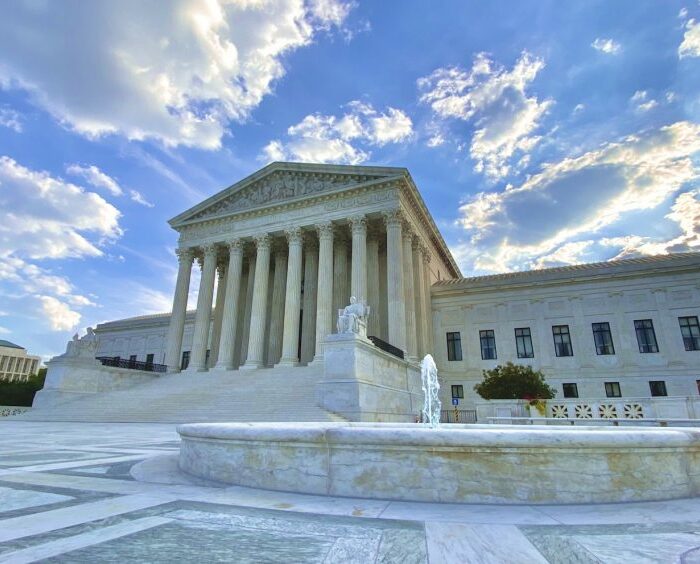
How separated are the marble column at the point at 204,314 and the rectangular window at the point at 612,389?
30366 millimetres

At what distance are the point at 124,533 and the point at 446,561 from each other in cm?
229

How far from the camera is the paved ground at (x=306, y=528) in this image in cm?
266

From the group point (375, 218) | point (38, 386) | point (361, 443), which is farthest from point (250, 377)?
point (361, 443)

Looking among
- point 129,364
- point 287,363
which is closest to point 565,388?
point 287,363

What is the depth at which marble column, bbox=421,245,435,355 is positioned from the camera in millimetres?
34062

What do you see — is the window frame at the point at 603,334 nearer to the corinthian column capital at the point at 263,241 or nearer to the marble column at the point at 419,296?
the marble column at the point at 419,296

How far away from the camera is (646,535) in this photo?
304 cm

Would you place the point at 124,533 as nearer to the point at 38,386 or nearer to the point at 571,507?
the point at 571,507

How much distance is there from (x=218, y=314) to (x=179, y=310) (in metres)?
4.17

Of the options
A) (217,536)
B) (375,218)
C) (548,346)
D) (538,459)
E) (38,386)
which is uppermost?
(375,218)

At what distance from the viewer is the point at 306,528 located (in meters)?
3.29

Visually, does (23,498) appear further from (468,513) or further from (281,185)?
(281,185)

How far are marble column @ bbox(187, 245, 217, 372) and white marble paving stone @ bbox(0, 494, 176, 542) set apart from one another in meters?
29.4

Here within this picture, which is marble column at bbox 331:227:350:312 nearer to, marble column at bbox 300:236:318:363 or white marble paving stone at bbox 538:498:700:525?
marble column at bbox 300:236:318:363
